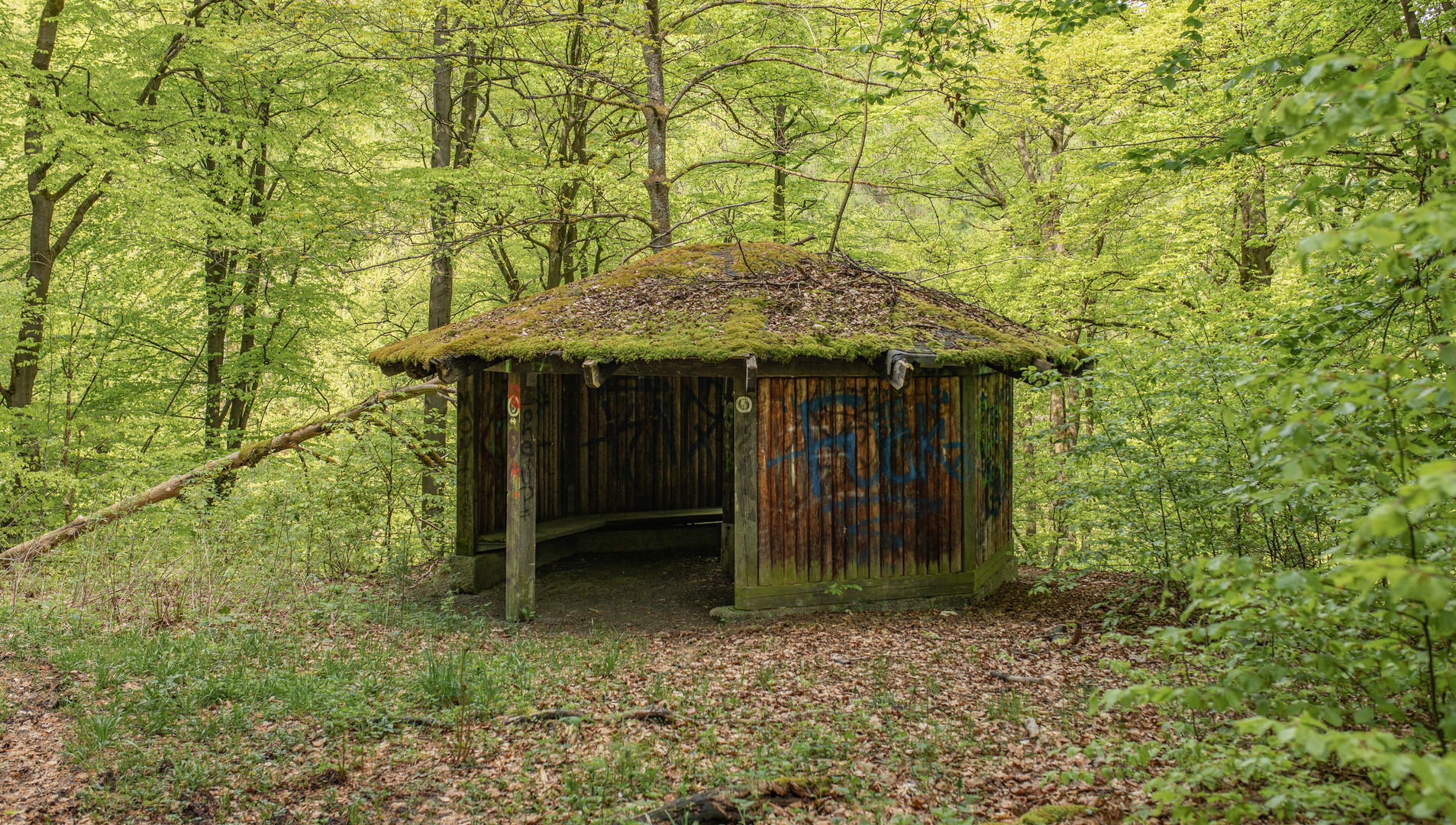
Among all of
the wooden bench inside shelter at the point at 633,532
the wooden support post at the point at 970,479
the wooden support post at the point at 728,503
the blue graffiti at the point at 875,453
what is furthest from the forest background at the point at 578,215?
the wooden support post at the point at 728,503

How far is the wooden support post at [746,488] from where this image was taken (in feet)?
23.3

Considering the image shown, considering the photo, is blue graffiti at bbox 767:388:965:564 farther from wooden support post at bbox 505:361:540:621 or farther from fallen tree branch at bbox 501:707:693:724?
fallen tree branch at bbox 501:707:693:724

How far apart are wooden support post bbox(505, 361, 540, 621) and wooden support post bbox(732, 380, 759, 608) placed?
1.86 m

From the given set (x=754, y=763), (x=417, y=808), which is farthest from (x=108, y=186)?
(x=754, y=763)

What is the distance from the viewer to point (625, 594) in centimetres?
853

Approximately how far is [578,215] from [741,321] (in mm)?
5379

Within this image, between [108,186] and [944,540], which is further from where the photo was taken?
[108,186]

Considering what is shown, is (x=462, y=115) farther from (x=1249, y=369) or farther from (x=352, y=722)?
(x=1249, y=369)

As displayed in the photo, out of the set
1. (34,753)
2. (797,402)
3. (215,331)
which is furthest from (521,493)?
(215,331)

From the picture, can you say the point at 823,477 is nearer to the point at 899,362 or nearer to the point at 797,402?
the point at 797,402

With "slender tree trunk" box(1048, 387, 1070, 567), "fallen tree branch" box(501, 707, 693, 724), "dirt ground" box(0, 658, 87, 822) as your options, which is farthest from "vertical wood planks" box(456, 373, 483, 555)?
"slender tree trunk" box(1048, 387, 1070, 567)

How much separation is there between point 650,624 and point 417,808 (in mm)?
3679

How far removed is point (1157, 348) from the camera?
5.54 metres

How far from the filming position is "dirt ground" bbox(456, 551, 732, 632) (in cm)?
743
